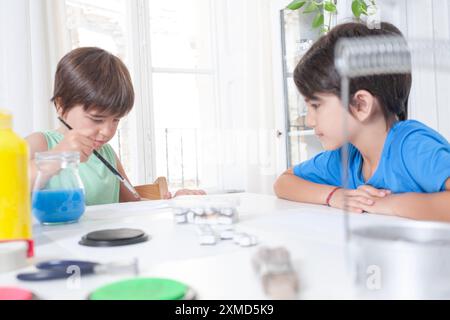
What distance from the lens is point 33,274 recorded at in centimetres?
39

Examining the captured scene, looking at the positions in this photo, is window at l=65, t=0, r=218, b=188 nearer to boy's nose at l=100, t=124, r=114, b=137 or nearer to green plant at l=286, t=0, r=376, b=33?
green plant at l=286, t=0, r=376, b=33

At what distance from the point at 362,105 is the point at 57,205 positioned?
0.53m

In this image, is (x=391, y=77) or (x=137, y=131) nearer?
(x=391, y=77)

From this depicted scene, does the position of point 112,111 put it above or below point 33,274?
above

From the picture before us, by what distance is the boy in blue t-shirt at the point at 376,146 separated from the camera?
0.73m

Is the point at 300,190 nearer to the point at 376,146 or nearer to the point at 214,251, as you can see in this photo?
the point at 376,146

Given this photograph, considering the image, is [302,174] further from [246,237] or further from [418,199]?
[246,237]

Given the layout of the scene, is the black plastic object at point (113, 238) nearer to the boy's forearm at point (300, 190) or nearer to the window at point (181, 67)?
the boy's forearm at point (300, 190)

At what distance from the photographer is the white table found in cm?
35

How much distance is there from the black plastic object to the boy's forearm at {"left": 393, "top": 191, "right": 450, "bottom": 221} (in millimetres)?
416

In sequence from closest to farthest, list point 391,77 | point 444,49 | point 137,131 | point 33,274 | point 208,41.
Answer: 1. point 33,274
2. point 391,77
3. point 444,49
4. point 137,131
5. point 208,41

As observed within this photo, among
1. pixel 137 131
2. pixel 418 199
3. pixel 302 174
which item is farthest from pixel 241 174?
pixel 418 199

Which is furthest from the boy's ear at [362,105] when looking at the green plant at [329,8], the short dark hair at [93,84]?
the green plant at [329,8]

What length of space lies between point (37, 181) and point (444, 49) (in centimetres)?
87
